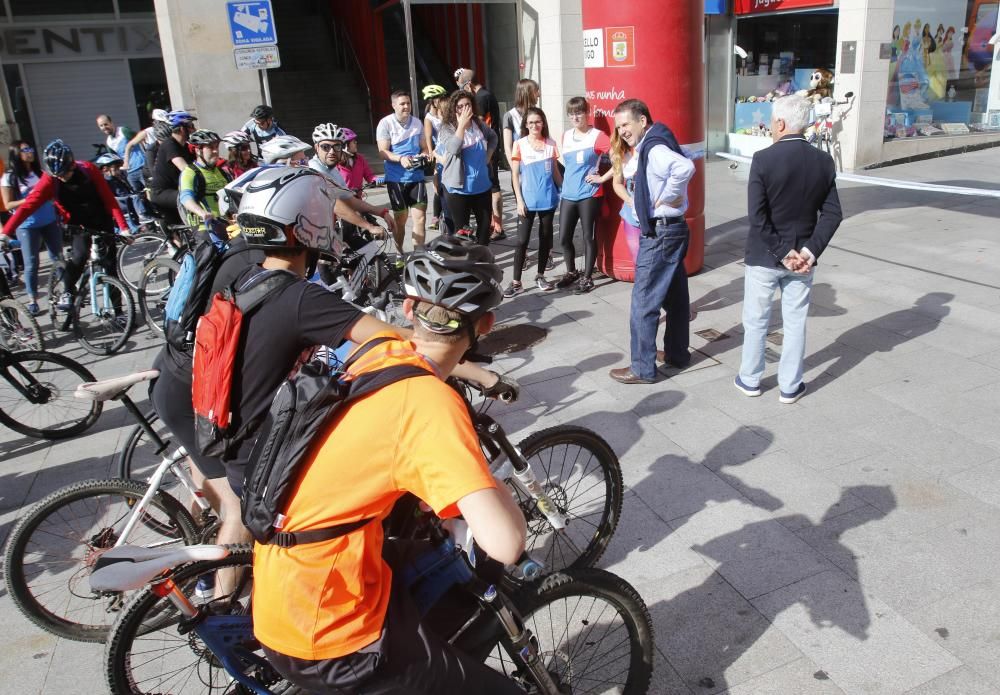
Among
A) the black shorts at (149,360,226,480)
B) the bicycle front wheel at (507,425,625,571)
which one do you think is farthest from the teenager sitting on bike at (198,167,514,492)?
the bicycle front wheel at (507,425,625,571)

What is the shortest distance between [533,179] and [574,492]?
4844mm

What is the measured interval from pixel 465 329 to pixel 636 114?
4099 mm

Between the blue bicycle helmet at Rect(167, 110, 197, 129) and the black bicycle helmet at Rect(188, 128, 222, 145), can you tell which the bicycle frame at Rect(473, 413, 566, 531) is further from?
the blue bicycle helmet at Rect(167, 110, 197, 129)

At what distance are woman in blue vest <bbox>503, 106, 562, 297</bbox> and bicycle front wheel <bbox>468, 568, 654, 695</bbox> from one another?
5442 millimetres

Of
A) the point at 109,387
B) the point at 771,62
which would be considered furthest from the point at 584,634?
the point at 771,62

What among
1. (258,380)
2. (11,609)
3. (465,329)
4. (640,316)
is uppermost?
(465,329)

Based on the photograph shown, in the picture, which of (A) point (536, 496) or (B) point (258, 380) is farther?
(A) point (536, 496)

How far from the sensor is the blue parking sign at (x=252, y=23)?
1045cm

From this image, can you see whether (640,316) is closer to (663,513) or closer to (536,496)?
(663,513)

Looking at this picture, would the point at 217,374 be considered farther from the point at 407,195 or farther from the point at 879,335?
the point at 407,195

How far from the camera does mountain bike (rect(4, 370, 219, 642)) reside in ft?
11.2

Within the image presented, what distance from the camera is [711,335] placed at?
674cm

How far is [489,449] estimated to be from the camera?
3277 mm

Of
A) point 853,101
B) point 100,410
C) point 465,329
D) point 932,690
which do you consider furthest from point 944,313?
point 853,101
